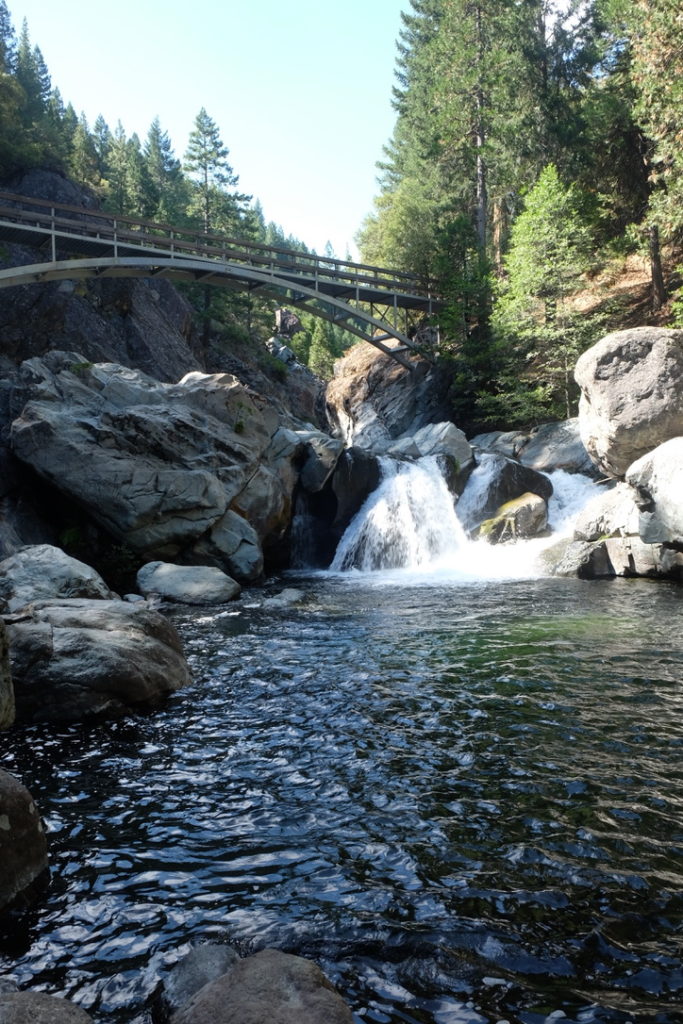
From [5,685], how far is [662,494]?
13.9 metres

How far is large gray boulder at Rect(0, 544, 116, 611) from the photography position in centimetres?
1121

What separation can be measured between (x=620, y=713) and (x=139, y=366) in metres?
28.8

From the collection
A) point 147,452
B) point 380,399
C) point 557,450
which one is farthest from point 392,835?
point 380,399

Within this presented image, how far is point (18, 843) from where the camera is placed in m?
3.87

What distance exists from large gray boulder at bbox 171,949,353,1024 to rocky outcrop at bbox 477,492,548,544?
60.8 feet

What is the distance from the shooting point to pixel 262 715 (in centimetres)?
717

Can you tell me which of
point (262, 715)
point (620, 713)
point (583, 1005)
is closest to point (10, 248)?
point (262, 715)

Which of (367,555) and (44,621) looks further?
(367,555)

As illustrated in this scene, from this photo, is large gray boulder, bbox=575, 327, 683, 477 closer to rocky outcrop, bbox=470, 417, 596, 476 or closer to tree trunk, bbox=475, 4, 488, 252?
rocky outcrop, bbox=470, 417, 596, 476

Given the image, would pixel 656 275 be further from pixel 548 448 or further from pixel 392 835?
pixel 392 835

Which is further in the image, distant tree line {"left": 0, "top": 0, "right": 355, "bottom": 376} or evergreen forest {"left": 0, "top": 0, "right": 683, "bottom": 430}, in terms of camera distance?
distant tree line {"left": 0, "top": 0, "right": 355, "bottom": 376}

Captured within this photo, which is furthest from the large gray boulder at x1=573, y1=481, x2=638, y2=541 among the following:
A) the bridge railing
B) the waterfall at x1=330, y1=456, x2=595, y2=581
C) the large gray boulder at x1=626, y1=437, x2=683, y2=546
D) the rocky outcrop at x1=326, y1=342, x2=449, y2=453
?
the bridge railing

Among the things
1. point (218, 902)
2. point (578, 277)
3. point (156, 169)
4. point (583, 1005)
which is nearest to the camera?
point (583, 1005)

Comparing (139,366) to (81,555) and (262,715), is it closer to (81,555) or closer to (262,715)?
(81,555)
